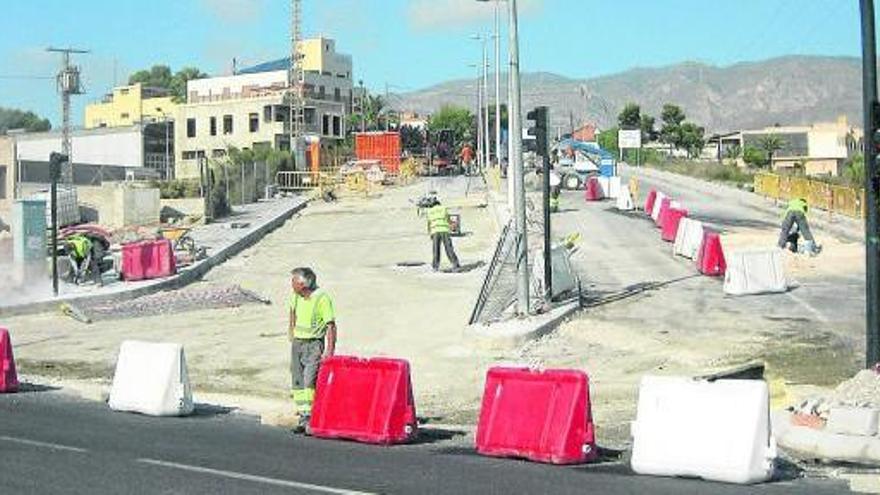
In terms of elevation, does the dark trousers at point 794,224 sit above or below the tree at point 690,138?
below

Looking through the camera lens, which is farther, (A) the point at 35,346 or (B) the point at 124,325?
(B) the point at 124,325

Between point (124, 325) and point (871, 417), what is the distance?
17.0 meters

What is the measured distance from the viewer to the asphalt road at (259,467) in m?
9.45

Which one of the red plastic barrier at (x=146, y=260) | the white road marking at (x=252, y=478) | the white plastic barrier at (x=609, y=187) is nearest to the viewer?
the white road marking at (x=252, y=478)

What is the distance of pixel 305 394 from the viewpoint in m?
12.7

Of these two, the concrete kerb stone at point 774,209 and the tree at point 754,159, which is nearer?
the concrete kerb stone at point 774,209

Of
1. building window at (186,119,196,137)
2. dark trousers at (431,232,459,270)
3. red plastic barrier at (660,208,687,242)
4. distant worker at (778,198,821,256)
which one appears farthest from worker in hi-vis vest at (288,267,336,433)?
building window at (186,119,196,137)

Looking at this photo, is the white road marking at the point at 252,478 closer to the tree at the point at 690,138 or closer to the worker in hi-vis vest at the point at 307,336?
the worker in hi-vis vest at the point at 307,336

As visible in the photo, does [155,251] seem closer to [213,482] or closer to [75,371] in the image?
[75,371]

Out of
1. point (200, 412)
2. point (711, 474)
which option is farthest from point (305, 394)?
point (711, 474)

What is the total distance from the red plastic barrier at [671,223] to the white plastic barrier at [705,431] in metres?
24.9

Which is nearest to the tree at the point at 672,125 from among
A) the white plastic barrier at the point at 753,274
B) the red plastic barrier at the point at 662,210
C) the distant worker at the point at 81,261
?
the red plastic barrier at the point at 662,210

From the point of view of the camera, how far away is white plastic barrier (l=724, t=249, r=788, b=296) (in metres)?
24.3

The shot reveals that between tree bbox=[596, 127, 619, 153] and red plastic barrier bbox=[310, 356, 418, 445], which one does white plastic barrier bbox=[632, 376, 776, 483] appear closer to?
red plastic barrier bbox=[310, 356, 418, 445]
